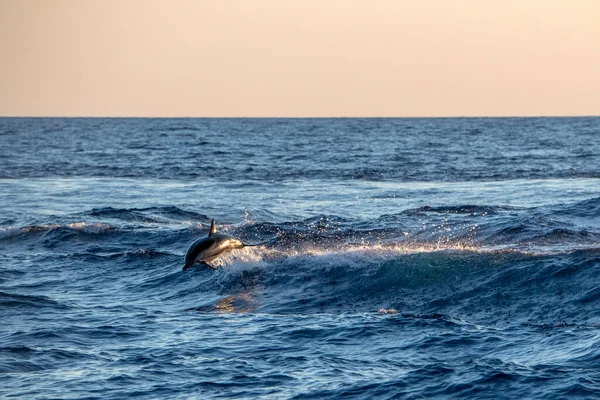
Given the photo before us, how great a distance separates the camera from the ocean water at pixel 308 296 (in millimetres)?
11531

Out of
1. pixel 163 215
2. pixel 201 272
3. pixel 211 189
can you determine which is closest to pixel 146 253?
pixel 201 272

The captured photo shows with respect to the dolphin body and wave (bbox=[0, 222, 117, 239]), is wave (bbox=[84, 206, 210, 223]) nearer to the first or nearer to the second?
wave (bbox=[0, 222, 117, 239])

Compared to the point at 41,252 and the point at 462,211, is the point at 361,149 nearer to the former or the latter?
the point at 462,211

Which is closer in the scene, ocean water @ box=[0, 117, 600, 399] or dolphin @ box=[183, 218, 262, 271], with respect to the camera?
ocean water @ box=[0, 117, 600, 399]

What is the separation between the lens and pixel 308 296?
17062mm

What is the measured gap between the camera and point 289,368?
1205 centimetres

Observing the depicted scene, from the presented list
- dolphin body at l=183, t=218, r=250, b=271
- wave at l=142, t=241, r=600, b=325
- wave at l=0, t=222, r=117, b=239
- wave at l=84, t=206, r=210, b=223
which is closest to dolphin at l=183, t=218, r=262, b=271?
dolphin body at l=183, t=218, r=250, b=271

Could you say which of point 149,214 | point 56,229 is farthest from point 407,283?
point 149,214

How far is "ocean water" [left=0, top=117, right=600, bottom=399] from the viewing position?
11.5 meters

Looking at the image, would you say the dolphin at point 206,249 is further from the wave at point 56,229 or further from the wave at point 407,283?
the wave at point 56,229

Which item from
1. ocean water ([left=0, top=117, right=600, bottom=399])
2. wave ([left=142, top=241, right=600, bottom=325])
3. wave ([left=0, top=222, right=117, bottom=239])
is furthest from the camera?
wave ([left=0, top=222, right=117, bottom=239])

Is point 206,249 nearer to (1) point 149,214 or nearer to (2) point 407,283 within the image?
(2) point 407,283

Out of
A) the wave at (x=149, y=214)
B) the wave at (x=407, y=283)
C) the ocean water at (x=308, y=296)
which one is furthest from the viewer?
the wave at (x=149, y=214)

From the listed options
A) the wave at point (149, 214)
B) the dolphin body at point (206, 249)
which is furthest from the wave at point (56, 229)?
the dolphin body at point (206, 249)
